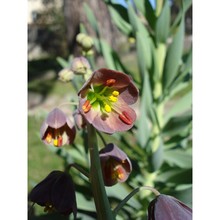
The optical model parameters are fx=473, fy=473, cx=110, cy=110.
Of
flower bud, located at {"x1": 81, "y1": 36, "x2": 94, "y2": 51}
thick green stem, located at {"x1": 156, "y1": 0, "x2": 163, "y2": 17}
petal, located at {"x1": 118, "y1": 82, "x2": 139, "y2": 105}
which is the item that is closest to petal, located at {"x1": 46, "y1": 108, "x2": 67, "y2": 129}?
petal, located at {"x1": 118, "y1": 82, "x2": 139, "y2": 105}

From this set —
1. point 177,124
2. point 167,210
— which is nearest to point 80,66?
point 167,210

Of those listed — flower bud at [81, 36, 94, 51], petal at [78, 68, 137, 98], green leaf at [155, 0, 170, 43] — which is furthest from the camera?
green leaf at [155, 0, 170, 43]

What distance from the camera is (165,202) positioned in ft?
1.58

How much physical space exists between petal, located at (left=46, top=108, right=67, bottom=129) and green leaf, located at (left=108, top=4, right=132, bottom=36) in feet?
2.25

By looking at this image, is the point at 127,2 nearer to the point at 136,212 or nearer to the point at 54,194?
the point at 136,212

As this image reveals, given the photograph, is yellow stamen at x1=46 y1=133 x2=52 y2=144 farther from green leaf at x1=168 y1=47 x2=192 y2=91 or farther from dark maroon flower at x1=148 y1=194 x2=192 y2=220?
green leaf at x1=168 y1=47 x2=192 y2=91

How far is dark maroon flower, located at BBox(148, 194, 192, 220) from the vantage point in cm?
47

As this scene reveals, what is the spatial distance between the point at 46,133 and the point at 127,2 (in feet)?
2.02

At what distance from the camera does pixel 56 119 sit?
0.55 meters

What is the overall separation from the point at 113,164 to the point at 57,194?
103 millimetres

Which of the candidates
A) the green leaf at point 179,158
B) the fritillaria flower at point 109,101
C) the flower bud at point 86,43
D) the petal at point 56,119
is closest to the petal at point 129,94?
the fritillaria flower at point 109,101

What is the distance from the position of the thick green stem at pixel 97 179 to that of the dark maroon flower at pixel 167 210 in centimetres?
5

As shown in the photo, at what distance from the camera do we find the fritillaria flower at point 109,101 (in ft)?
1.49
